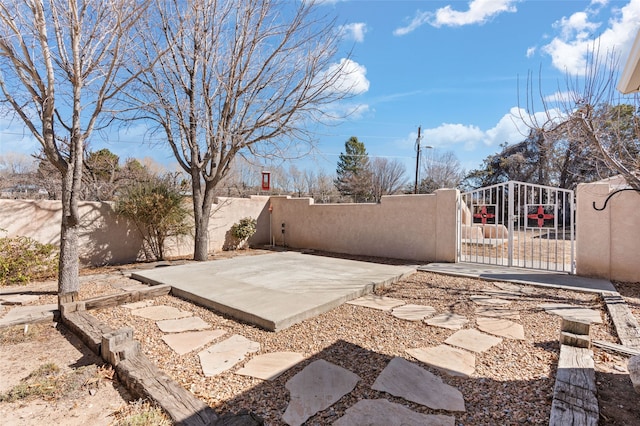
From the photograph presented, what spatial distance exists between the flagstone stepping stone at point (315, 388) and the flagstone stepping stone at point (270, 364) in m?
0.17

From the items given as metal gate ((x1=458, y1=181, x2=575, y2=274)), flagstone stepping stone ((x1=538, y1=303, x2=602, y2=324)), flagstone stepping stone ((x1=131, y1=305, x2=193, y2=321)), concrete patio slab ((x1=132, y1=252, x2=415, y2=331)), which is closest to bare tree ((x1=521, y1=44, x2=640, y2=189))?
flagstone stepping stone ((x1=538, y1=303, x2=602, y2=324))

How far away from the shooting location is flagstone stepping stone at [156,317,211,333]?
3.62m

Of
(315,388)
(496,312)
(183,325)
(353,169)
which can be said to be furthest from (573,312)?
(353,169)

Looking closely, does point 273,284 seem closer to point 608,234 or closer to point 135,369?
point 135,369

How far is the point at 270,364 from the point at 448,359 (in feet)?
5.07

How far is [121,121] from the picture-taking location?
21.9 ft

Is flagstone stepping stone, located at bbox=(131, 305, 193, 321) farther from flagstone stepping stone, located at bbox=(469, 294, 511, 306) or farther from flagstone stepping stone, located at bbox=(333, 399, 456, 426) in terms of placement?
flagstone stepping stone, located at bbox=(469, 294, 511, 306)

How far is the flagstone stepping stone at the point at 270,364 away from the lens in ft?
8.49

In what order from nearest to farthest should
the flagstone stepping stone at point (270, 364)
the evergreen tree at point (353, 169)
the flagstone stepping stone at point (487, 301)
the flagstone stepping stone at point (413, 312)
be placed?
the flagstone stepping stone at point (270, 364) → the flagstone stepping stone at point (413, 312) → the flagstone stepping stone at point (487, 301) → the evergreen tree at point (353, 169)

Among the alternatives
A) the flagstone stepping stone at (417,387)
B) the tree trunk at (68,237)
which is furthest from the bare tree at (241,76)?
the flagstone stepping stone at (417,387)

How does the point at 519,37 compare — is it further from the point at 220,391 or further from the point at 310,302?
the point at 220,391

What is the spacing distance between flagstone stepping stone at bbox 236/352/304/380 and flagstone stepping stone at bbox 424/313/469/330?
1715 millimetres

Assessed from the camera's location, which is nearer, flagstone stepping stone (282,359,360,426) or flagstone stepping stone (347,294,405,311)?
flagstone stepping stone (282,359,360,426)

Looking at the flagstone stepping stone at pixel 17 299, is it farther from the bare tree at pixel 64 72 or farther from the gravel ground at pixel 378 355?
the bare tree at pixel 64 72
